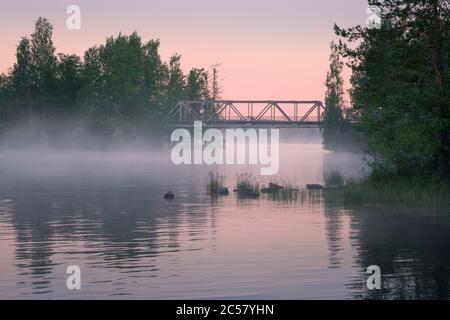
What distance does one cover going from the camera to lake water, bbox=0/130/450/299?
20.6m

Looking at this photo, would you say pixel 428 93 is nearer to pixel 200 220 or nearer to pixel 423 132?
pixel 423 132

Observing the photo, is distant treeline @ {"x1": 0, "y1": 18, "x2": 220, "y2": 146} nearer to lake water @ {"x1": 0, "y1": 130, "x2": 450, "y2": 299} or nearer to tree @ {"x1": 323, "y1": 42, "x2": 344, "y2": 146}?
tree @ {"x1": 323, "y1": 42, "x2": 344, "y2": 146}

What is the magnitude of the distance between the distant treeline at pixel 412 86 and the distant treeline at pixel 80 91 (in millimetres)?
117388

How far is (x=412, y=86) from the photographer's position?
4319 cm

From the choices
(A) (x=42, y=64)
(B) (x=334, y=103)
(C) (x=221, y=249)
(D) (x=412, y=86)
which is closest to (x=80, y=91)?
(A) (x=42, y=64)

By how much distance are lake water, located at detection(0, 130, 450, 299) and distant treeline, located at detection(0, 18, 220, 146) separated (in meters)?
113

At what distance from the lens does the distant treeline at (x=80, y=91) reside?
160875mm

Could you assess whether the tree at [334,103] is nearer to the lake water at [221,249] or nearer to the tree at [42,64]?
the tree at [42,64]

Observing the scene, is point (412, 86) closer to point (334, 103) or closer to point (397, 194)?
point (397, 194)

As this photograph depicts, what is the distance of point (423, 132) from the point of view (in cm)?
4169

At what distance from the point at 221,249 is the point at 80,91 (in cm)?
13916

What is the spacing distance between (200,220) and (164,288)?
16.4 meters
